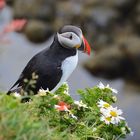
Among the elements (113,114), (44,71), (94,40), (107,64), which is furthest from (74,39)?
(94,40)

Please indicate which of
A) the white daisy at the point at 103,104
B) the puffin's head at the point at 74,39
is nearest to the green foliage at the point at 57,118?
the white daisy at the point at 103,104

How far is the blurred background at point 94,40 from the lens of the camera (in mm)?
13312

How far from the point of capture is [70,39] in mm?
4207

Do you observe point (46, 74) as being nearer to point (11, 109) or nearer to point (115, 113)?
point (115, 113)

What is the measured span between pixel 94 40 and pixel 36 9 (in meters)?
2.39

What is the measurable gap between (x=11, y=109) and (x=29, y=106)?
48 cm

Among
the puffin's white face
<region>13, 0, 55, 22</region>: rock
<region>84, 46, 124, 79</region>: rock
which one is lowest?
the puffin's white face

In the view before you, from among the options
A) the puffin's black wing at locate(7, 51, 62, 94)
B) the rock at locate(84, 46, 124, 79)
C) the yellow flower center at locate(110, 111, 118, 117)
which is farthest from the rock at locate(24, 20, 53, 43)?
the yellow flower center at locate(110, 111, 118, 117)

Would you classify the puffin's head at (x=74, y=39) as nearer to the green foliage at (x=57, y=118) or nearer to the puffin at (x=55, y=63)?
the puffin at (x=55, y=63)

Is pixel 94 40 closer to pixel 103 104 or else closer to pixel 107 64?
pixel 107 64

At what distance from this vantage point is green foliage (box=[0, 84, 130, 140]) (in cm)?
291

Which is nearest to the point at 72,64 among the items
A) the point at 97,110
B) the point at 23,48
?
the point at 97,110

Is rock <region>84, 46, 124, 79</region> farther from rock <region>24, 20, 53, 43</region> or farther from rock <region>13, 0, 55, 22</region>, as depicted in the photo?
rock <region>13, 0, 55, 22</region>

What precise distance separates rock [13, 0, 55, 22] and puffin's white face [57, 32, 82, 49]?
11.9 meters
